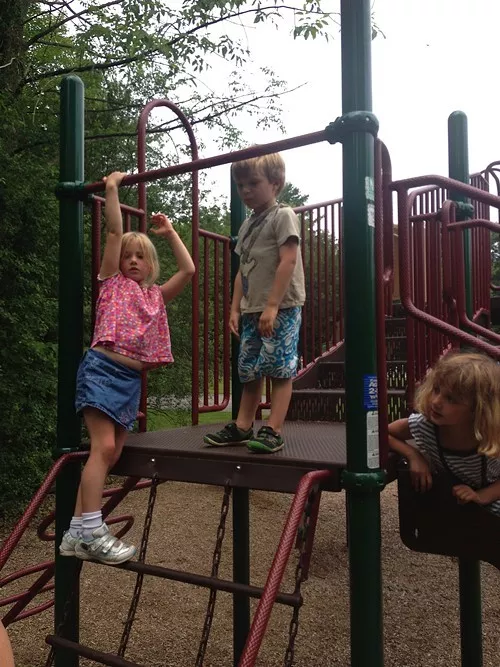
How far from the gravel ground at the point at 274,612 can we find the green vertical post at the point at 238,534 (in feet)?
1.18

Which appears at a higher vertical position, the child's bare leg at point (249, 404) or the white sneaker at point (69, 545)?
the child's bare leg at point (249, 404)

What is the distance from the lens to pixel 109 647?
11.5 feet

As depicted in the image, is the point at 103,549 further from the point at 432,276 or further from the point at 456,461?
the point at 432,276

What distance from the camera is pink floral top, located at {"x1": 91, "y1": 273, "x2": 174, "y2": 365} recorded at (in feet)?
7.39

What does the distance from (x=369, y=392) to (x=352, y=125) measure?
0.73 metres

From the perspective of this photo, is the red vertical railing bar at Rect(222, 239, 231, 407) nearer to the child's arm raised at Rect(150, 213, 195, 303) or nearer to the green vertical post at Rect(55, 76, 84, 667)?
the child's arm raised at Rect(150, 213, 195, 303)

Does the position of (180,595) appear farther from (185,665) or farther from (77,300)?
(77,300)

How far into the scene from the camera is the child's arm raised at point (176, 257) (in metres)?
2.48

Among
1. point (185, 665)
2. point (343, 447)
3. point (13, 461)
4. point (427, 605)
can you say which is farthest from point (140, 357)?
point (13, 461)

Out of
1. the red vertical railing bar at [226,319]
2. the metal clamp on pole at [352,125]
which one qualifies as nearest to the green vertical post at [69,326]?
the red vertical railing bar at [226,319]

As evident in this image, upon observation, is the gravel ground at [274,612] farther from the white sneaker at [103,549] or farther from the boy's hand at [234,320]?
the boy's hand at [234,320]

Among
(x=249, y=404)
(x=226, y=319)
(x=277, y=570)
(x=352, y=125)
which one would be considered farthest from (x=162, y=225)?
(x=277, y=570)

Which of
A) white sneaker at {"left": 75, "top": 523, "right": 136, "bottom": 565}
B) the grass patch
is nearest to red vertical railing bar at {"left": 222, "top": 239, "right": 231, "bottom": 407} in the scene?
white sneaker at {"left": 75, "top": 523, "right": 136, "bottom": 565}

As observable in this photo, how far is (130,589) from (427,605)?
201 centimetres
